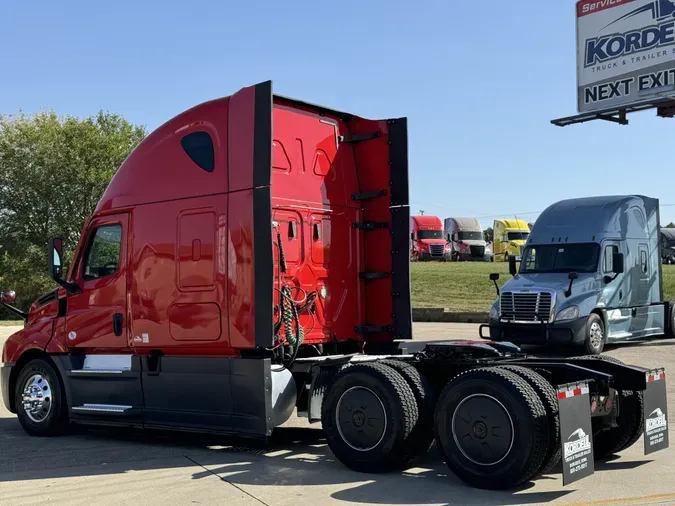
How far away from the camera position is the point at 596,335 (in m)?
16.7

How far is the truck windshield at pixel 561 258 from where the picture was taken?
17141 millimetres

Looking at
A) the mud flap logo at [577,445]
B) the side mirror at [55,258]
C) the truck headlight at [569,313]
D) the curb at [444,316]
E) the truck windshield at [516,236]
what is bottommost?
the mud flap logo at [577,445]

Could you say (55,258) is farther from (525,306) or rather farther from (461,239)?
(461,239)

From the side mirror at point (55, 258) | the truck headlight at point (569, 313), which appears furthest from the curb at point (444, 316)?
the side mirror at point (55, 258)

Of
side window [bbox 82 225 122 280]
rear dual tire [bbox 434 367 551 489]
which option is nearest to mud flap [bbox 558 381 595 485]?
rear dual tire [bbox 434 367 551 489]

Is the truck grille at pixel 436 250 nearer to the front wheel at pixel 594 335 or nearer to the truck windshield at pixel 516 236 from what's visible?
the truck windshield at pixel 516 236

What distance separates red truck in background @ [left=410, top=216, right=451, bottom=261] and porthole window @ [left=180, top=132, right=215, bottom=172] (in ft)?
139

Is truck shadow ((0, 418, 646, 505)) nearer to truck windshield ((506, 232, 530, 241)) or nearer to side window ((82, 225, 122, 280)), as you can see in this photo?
side window ((82, 225, 122, 280))

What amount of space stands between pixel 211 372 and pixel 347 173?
271 centimetres

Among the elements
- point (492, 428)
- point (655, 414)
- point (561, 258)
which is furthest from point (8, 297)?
point (561, 258)

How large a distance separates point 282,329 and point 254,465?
1333mm

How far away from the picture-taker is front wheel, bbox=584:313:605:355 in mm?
16484

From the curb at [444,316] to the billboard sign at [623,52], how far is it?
8.31 metres

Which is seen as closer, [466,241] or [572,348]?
[572,348]
